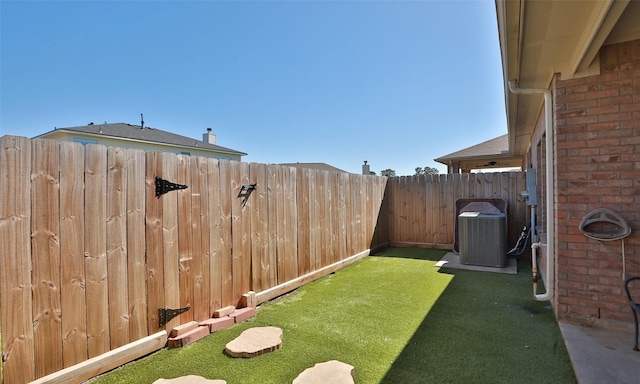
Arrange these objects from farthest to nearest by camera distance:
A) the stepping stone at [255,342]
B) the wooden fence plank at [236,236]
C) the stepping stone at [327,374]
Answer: the wooden fence plank at [236,236]
the stepping stone at [255,342]
the stepping stone at [327,374]

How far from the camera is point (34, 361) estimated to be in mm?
1967

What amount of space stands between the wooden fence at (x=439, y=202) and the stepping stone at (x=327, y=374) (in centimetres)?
565

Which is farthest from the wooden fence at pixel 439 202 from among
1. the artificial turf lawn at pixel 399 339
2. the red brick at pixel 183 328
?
the red brick at pixel 183 328

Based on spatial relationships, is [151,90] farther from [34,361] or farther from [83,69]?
[34,361]

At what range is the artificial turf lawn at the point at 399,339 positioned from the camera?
2219mm

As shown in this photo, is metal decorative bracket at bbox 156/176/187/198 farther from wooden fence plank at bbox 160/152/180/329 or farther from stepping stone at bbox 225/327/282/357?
stepping stone at bbox 225/327/282/357

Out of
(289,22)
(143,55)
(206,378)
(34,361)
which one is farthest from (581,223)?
(143,55)

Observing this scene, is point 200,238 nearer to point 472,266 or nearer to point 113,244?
point 113,244

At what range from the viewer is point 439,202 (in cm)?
728

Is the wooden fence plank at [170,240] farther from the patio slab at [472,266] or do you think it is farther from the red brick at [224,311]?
the patio slab at [472,266]

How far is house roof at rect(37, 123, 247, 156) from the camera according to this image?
13.1m

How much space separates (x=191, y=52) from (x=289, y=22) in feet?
13.3

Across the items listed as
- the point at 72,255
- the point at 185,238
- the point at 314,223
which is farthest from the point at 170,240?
the point at 314,223

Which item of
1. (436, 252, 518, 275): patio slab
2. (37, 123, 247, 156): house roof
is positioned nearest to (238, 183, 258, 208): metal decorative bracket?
(436, 252, 518, 275): patio slab
